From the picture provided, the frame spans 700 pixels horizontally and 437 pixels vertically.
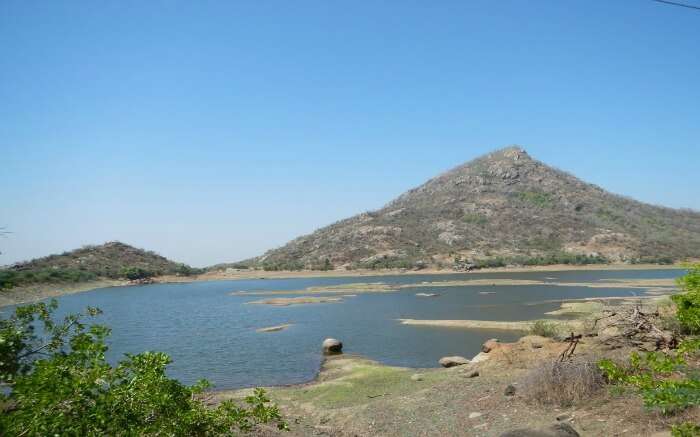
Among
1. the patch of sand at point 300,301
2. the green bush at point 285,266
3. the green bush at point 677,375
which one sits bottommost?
the patch of sand at point 300,301

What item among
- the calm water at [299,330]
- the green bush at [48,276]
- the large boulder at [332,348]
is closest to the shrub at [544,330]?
the calm water at [299,330]

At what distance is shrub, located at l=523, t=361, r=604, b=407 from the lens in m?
12.3

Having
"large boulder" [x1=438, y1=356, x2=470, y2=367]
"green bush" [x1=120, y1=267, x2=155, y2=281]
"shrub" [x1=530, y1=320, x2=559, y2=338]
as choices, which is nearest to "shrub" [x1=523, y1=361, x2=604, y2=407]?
"large boulder" [x1=438, y1=356, x2=470, y2=367]

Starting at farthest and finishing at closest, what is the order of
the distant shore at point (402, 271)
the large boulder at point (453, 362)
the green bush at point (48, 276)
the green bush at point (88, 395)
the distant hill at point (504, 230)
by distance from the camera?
the distant hill at point (504, 230), the distant shore at point (402, 271), the green bush at point (48, 276), the large boulder at point (453, 362), the green bush at point (88, 395)

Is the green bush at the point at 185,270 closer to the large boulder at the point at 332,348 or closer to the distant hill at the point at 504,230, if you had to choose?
the distant hill at the point at 504,230

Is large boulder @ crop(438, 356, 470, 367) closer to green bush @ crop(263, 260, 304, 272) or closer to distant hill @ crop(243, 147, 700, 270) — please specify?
distant hill @ crop(243, 147, 700, 270)

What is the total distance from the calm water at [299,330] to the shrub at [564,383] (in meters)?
11.9

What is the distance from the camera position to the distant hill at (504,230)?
117000 millimetres

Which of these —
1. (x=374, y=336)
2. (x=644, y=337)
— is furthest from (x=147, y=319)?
(x=644, y=337)

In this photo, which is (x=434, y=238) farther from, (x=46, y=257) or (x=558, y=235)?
(x=46, y=257)

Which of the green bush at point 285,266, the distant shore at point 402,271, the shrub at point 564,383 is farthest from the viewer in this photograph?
the green bush at point 285,266

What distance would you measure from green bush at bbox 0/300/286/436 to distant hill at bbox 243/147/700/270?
339 feet

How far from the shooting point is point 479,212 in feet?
491

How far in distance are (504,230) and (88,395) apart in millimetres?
137893
